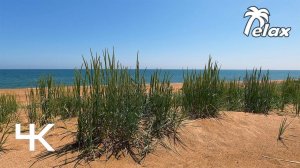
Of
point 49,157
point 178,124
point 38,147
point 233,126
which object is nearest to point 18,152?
point 38,147

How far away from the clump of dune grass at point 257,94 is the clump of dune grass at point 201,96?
1498 mm

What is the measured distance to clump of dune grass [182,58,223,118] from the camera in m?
5.04

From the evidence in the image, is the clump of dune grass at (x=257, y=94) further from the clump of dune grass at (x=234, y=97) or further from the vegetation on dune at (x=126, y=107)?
the vegetation on dune at (x=126, y=107)

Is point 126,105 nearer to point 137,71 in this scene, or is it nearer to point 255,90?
point 137,71

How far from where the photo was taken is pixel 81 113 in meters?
3.70

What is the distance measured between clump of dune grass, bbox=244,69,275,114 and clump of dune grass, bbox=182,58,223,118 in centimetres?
150

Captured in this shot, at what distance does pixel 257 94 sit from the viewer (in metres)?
6.37

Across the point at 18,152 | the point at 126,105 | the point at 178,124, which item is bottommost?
the point at 18,152

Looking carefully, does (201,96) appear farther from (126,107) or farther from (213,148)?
(126,107)

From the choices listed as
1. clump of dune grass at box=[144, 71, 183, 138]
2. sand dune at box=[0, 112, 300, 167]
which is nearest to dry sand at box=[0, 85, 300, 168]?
sand dune at box=[0, 112, 300, 167]

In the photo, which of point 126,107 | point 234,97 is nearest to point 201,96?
point 126,107

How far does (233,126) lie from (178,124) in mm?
1075

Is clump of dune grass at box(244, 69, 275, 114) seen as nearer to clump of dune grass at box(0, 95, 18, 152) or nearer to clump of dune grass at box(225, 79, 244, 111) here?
clump of dune grass at box(225, 79, 244, 111)

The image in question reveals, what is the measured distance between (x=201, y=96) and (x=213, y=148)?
106 cm
